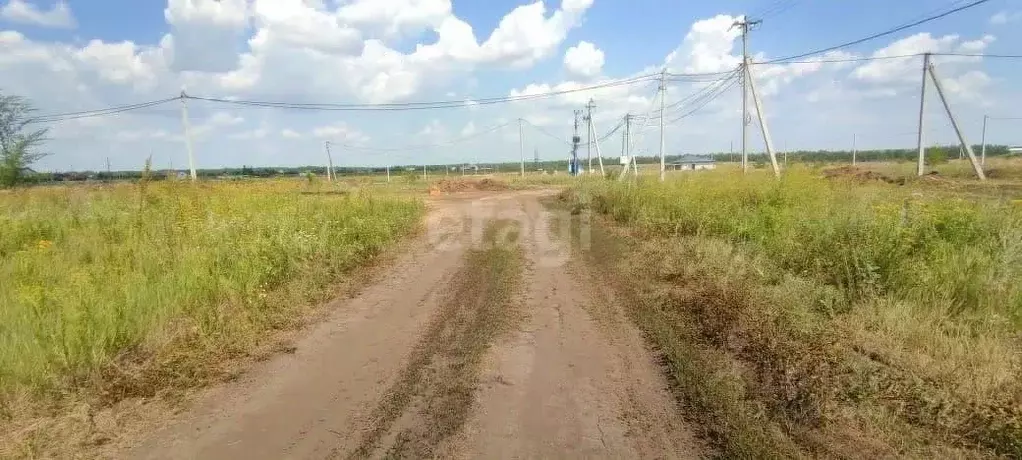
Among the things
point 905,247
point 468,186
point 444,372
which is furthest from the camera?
point 468,186

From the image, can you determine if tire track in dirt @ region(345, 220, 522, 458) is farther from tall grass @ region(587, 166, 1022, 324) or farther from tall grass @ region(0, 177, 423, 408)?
tall grass @ region(587, 166, 1022, 324)

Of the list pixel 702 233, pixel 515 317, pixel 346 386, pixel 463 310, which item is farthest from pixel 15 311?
pixel 702 233

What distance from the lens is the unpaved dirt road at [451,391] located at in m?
3.12

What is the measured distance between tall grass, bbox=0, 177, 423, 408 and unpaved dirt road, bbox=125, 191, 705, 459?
800 millimetres

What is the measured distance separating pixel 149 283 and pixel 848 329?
6997 millimetres

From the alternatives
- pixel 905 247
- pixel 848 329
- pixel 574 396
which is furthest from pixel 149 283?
pixel 905 247

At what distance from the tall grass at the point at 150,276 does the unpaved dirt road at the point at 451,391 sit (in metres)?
0.80

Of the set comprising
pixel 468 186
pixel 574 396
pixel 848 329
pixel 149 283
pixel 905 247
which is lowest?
pixel 574 396

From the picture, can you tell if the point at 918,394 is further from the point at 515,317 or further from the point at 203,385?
the point at 203,385

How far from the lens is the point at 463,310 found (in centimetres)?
591

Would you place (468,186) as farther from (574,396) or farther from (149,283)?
(574,396)

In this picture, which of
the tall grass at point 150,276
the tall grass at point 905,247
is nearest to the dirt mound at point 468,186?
the tall grass at point 150,276

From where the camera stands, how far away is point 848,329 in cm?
444

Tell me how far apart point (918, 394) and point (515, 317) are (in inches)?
136
